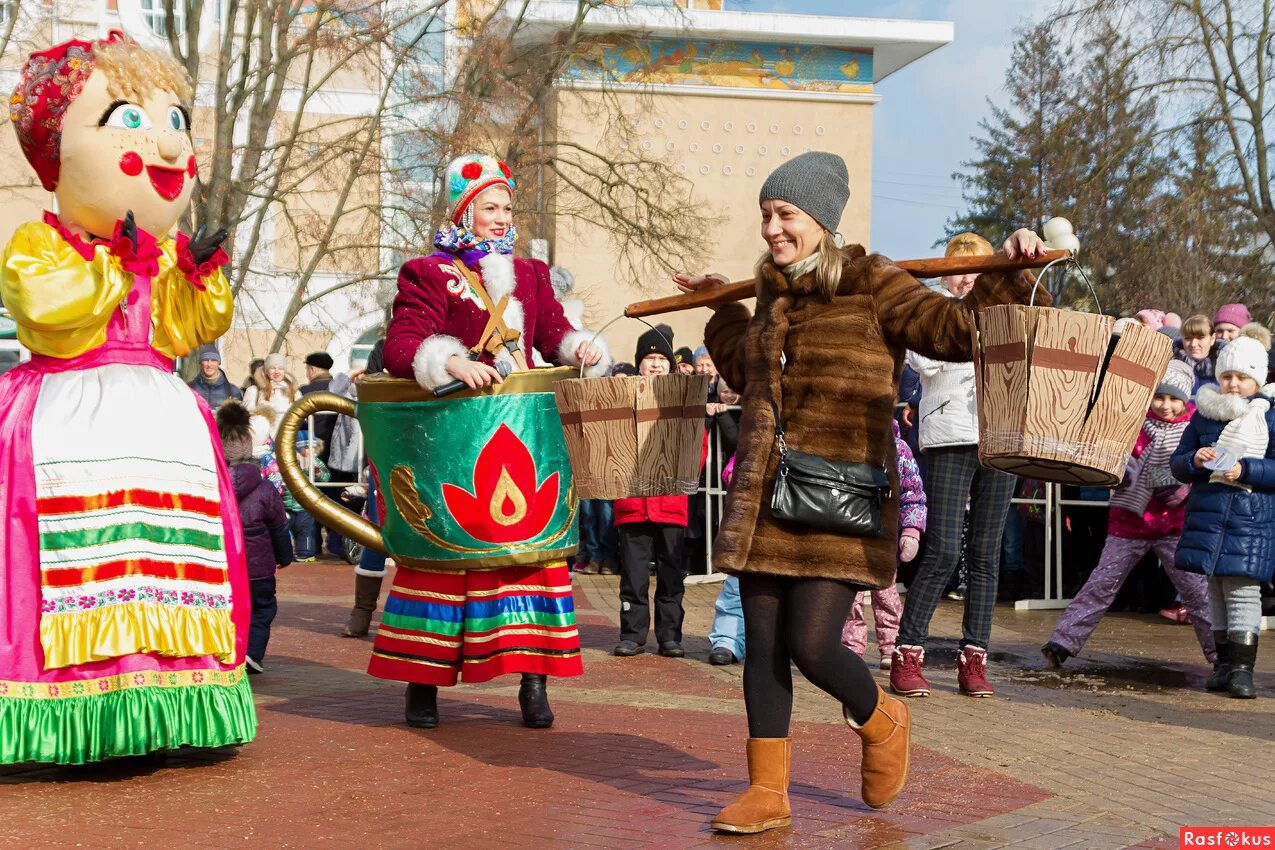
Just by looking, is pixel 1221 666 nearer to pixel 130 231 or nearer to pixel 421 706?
pixel 421 706

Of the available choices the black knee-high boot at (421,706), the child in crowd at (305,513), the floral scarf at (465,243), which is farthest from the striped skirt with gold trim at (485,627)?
the child in crowd at (305,513)

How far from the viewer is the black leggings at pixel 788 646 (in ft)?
Result: 15.9

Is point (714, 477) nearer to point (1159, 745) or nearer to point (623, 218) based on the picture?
point (1159, 745)

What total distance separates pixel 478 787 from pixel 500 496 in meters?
1.30

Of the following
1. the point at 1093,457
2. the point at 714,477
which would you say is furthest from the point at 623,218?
the point at 1093,457

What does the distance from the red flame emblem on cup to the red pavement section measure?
83 centimetres

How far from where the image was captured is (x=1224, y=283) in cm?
2255

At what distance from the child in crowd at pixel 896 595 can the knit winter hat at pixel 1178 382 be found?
59.1 inches

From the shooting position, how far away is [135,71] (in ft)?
19.6

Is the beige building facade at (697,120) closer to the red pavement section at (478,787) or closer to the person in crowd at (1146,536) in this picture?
the person in crowd at (1146,536)

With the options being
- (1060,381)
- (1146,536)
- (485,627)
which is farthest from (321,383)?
(1060,381)

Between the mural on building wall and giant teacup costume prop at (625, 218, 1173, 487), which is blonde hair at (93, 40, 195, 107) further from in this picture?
the mural on building wall

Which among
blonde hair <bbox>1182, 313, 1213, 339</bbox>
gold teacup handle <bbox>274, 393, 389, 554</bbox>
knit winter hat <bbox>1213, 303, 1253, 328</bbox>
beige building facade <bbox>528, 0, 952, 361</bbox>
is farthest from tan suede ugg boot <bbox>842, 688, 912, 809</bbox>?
beige building facade <bbox>528, 0, 952, 361</bbox>

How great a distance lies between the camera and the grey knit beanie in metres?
4.92
